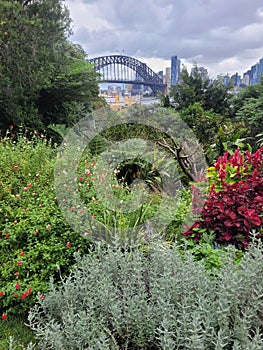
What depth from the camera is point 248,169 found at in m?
2.44

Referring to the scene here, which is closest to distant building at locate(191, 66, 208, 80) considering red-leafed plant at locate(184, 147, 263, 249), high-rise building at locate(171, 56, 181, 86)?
high-rise building at locate(171, 56, 181, 86)

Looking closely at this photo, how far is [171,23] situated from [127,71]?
3888mm

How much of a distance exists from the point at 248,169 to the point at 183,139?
7.73 ft

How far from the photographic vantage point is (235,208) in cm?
214

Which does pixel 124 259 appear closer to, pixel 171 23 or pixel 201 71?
pixel 171 23

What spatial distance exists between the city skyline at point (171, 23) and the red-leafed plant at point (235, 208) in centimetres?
283

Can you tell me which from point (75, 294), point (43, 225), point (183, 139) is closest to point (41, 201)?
point (43, 225)

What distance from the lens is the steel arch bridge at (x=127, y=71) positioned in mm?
7975

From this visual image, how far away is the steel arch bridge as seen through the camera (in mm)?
7975

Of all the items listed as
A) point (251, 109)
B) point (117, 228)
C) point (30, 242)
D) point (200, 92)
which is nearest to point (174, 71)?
point (200, 92)

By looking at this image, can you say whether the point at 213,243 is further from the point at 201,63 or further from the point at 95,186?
the point at 201,63

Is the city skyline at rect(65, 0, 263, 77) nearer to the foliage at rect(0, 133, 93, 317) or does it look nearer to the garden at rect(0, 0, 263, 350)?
the garden at rect(0, 0, 263, 350)

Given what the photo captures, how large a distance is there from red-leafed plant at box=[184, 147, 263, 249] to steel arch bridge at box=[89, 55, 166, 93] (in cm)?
571

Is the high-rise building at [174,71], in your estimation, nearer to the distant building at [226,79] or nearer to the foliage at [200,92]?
the foliage at [200,92]
